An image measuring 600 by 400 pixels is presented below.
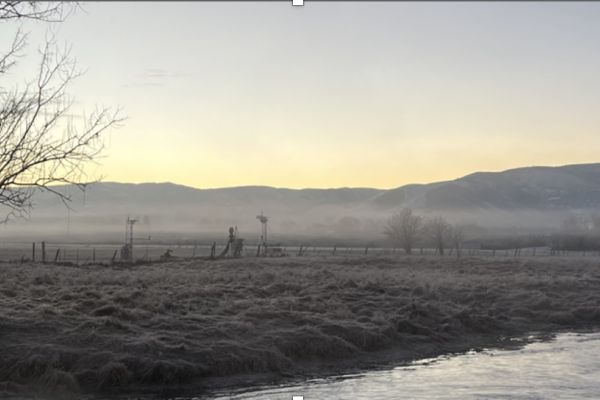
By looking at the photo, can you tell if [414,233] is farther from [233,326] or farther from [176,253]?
[233,326]

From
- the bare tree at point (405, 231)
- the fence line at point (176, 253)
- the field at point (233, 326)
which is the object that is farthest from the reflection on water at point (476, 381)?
the bare tree at point (405, 231)

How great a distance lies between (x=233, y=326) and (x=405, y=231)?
101 metres

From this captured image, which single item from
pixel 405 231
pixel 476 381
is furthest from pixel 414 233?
pixel 476 381

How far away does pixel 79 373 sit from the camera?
1402cm

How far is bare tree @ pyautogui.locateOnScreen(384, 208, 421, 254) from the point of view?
117 m

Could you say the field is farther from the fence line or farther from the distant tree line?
the distant tree line

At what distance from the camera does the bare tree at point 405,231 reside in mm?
117244

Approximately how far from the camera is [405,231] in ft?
384

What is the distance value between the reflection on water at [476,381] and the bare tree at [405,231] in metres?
97.4

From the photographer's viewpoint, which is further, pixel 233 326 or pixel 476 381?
pixel 233 326

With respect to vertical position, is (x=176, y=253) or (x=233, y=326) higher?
(x=176, y=253)

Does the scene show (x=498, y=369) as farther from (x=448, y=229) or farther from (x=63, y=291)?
(x=448, y=229)

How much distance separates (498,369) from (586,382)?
80.7 inches

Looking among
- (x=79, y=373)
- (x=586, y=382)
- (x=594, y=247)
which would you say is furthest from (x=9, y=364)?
(x=594, y=247)
